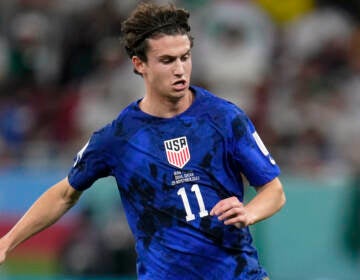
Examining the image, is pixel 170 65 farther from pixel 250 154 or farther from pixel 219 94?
pixel 219 94

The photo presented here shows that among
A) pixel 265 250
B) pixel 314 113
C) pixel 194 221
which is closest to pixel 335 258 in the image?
pixel 265 250

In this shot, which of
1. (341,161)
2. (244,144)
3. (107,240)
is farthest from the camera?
(341,161)

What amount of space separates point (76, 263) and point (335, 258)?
2.90 m

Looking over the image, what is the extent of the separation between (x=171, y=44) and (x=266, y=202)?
3.38 feet

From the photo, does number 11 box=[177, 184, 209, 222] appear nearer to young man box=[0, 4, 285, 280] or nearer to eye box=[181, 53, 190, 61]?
young man box=[0, 4, 285, 280]

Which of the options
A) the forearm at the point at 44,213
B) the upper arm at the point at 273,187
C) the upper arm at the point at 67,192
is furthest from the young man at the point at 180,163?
the upper arm at the point at 67,192

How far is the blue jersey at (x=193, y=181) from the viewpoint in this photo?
6191mm

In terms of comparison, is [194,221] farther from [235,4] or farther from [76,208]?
[235,4]

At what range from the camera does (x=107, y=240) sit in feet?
38.9

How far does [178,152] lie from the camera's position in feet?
20.5

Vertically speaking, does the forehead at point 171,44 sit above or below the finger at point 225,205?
above

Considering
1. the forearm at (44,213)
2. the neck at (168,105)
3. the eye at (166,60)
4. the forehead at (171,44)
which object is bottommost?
the forearm at (44,213)

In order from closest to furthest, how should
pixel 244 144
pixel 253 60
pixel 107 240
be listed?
pixel 244 144 → pixel 107 240 → pixel 253 60

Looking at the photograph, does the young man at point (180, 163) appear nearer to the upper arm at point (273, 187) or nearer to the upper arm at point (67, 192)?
the upper arm at point (273, 187)
